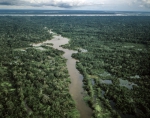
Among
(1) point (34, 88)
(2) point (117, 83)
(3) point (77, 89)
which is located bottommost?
(3) point (77, 89)

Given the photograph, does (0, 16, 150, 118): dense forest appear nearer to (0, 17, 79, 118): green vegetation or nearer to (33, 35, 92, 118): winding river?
(0, 17, 79, 118): green vegetation

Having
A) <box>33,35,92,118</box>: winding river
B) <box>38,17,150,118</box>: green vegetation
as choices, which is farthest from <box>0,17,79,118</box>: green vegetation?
<box>38,17,150,118</box>: green vegetation

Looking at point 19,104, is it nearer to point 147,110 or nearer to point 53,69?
point 53,69

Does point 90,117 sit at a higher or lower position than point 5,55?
lower

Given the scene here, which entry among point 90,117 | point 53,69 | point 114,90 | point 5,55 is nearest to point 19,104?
point 90,117

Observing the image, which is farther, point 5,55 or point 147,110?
point 5,55

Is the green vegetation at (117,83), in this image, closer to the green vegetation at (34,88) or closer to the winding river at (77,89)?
the winding river at (77,89)

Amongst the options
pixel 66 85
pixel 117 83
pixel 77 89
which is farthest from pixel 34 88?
pixel 117 83

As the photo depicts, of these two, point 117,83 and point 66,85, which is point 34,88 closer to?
point 66,85

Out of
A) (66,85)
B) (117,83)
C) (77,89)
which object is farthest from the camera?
(117,83)

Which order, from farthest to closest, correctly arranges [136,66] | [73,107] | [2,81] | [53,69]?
[136,66] < [53,69] < [2,81] < [73,107]

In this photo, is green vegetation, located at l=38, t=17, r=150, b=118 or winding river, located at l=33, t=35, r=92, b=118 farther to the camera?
green vegetation, located at l=38, t=17, r=150, b=118
